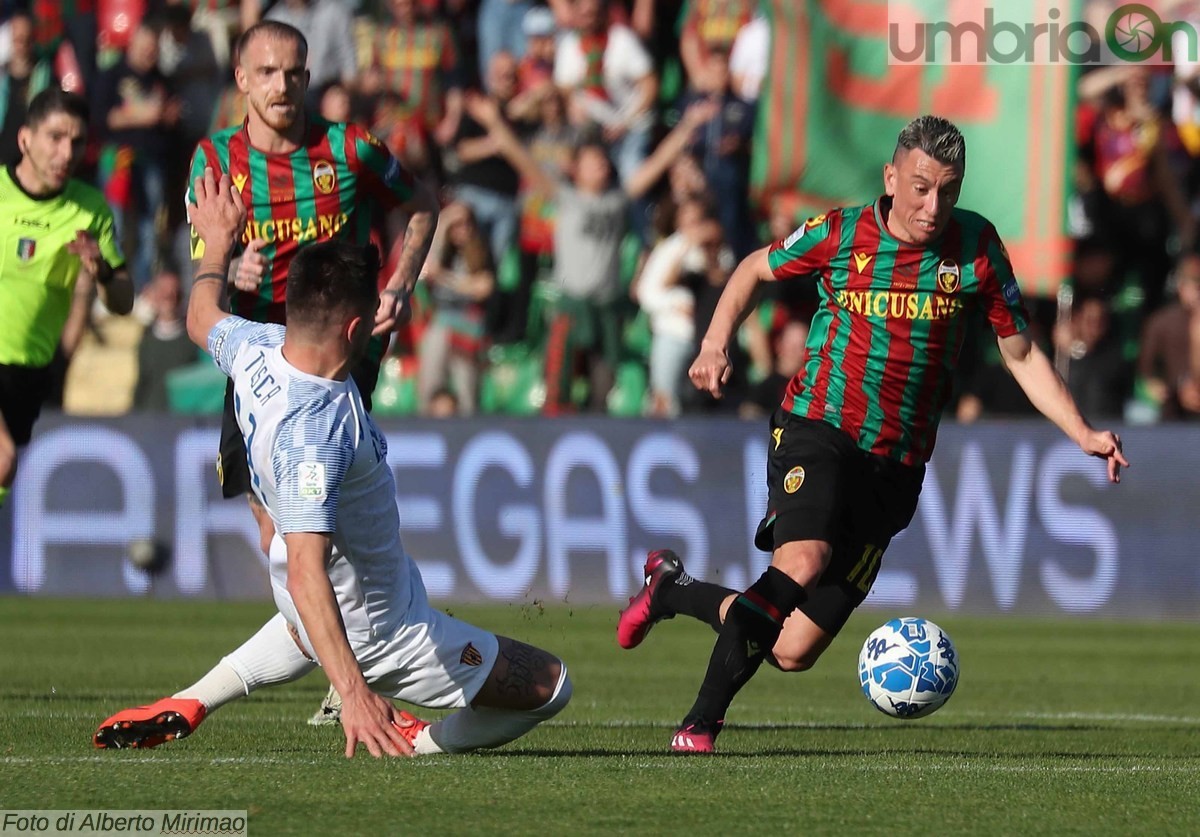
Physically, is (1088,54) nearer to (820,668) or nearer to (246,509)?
(820,668)

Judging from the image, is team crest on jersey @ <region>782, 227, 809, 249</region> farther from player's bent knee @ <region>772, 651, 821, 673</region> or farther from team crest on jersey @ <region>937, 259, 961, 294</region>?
player's bent knee @ <region>772, 651, 821, 673</region>

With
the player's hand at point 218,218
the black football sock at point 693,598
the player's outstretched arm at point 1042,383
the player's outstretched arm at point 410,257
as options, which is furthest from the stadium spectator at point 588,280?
the player's hand at point 218,218

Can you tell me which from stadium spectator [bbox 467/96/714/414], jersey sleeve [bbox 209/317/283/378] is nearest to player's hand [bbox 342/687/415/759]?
jersey sleeve [bbox 209/317/283/378]

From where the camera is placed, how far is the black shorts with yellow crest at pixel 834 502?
7238mm

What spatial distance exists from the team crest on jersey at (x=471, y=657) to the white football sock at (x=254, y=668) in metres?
0.54

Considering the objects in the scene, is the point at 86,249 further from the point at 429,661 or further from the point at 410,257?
the point at 429,661

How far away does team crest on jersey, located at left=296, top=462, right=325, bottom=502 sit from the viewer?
5418mm

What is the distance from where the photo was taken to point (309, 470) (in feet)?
17.8

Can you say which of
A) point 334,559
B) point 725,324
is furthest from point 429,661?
point 725,324

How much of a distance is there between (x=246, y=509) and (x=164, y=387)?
182 centimetres

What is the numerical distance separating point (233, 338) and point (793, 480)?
2.35 meters

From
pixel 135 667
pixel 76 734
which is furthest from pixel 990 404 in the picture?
pixel 76 734

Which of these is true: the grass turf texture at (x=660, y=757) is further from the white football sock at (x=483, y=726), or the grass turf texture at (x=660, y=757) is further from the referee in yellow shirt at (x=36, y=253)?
the referee in yellow shirt at (x=36, y=253)

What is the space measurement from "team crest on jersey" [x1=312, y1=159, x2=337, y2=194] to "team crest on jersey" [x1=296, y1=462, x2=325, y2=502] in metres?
3.23
